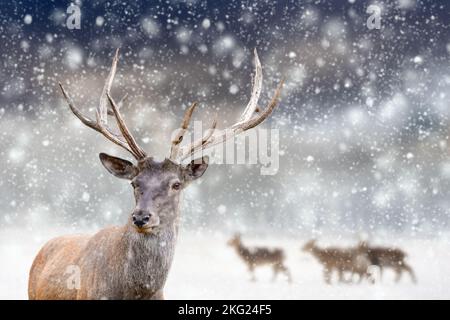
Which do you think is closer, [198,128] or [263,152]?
[198,128]

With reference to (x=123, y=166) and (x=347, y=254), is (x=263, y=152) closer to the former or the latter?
(x=123, y=166)

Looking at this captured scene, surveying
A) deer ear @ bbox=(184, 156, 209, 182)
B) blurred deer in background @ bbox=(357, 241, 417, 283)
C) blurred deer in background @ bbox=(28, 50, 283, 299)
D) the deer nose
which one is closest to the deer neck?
blurred deer in background @ bbox=(28, 50, 283, 299)

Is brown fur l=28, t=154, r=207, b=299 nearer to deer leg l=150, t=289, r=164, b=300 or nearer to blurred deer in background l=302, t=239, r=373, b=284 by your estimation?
deer leg l=150, t=289, r=164, b=300

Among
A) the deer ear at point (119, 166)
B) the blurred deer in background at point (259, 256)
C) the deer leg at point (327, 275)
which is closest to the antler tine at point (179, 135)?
the deer ear at point (119, 166)

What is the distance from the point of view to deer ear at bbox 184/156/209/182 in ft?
18.8

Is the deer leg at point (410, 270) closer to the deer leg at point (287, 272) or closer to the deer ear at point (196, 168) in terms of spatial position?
the deer leg at point (287, 272)

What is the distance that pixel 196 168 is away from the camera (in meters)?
5.76

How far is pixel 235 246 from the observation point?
11.7 m

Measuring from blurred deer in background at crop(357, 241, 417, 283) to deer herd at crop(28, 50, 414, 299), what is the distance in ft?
19.3

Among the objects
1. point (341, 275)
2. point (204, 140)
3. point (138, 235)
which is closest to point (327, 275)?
point (341, 275)

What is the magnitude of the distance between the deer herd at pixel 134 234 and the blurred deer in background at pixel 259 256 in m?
5.22
